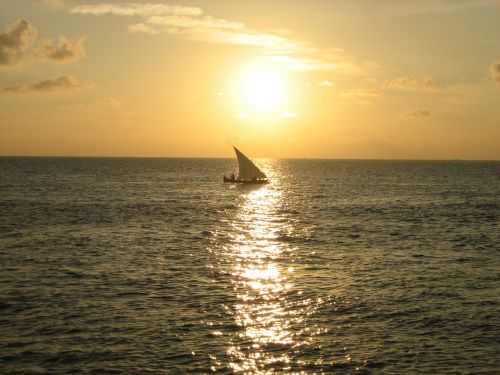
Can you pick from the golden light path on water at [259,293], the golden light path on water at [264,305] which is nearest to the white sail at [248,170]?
the golden light path on water at [259,293]

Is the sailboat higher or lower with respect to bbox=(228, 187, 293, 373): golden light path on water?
higher

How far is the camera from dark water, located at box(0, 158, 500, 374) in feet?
76.3

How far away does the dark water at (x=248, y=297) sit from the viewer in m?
23.2

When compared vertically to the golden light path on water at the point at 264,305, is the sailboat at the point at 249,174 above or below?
above

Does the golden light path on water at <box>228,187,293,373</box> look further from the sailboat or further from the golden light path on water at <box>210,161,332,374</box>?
the sailboat

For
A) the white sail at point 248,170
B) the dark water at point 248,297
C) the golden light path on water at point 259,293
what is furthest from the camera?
the white sail at point 248,170

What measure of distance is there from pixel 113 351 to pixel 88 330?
3.14 m

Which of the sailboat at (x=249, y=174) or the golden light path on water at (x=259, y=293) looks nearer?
the golden light path on water at (x=259, y=293)

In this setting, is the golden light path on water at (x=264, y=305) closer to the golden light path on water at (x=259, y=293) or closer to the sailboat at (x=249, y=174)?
the golden light path on water at (x=259, y=293)

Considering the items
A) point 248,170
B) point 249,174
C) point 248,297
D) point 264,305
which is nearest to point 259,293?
point 248,297

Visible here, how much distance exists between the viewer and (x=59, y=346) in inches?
951

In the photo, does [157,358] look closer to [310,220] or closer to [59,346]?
[59,346]

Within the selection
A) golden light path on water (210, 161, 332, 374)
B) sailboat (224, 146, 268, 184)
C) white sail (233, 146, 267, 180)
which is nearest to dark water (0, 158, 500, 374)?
golden light path on water (210, 161, 332, 374)

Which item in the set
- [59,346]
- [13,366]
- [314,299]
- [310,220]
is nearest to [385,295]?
[314,299]
